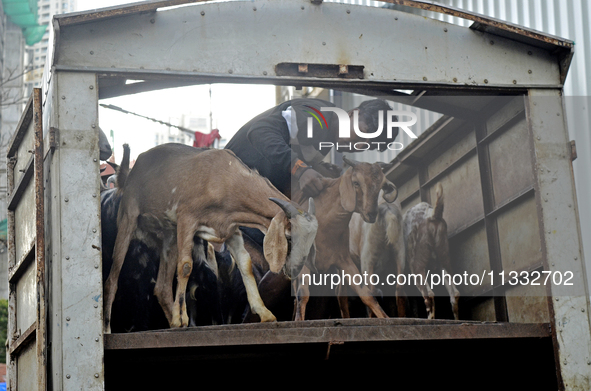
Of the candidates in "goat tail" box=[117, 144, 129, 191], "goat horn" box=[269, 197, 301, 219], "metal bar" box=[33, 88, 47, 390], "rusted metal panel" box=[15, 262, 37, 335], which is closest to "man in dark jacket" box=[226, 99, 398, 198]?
"goat horn" box=[269, 197, 301, 219]

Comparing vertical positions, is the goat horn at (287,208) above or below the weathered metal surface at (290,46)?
below

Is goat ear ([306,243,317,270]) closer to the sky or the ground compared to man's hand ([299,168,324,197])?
closer to the ground

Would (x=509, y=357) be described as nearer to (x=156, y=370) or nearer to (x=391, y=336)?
(x=391, y=336)

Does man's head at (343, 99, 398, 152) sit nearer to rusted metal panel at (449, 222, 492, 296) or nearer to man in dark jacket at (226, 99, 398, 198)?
man in dark jacket at (226, 99, 398, 198)

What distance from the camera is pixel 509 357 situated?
7.30m

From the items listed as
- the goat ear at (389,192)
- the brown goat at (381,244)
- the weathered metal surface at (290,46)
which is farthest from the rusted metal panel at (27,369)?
the goat ear at (389,192)

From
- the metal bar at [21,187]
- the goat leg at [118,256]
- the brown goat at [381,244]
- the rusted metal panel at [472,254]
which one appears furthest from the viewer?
the brown goat at [381,244]

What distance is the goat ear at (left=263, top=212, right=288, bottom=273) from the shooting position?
23.8ft

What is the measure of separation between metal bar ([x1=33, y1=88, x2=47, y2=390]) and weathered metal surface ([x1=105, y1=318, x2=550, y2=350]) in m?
0.56

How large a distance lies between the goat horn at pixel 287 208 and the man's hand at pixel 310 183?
0.97 m

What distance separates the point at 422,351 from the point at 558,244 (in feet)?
5.49

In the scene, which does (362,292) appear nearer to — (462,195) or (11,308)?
(462,195)

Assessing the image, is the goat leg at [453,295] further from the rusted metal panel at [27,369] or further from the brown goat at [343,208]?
the rusted metal panel at [27,369]

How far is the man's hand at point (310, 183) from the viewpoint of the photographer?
8.29 meters
